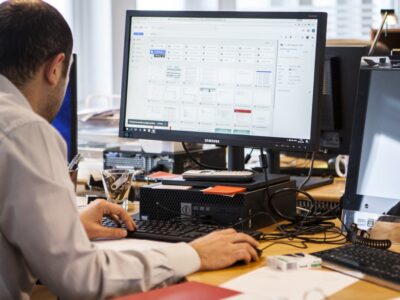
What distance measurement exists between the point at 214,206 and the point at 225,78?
38cm

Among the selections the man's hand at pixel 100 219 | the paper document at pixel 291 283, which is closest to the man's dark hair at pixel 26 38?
the man's hand at pixel 100 219

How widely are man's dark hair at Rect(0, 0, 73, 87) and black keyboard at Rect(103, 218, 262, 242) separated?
50 cm

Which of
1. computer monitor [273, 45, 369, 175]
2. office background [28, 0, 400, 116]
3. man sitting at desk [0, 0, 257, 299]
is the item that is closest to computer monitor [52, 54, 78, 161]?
man sitting at desk [0, 0, 257, 299]

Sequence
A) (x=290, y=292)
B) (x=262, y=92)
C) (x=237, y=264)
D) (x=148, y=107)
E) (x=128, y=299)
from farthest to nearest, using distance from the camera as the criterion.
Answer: (x=148, y=107)
(x=262, y=92)
(x=237, y=264)
(x=290, y=292)
(x=128, y=299)

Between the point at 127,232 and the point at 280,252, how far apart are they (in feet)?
1.23

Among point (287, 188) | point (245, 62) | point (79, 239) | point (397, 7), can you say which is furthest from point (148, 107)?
point (397, 7)

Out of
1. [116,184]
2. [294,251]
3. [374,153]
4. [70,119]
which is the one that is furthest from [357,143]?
[70,119]

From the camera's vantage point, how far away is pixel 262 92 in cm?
200

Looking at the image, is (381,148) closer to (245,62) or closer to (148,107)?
(245,62)

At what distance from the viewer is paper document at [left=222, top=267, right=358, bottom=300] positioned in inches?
52.1

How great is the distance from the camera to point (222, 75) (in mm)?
2045

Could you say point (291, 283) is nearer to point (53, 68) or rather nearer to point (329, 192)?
point (53, 68)

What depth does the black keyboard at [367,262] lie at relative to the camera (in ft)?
4.58

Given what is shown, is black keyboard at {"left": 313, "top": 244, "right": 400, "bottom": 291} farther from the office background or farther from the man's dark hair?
the office background
